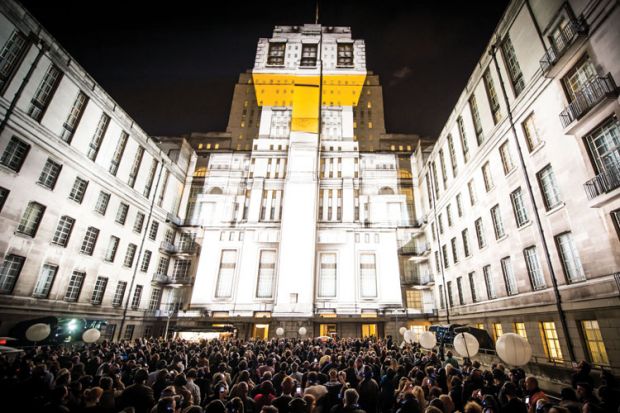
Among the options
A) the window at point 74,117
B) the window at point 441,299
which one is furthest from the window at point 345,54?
the window at point 441,299

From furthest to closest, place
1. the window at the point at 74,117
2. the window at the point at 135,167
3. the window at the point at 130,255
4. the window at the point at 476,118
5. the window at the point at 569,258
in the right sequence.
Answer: the window at the point at 135,167, the window at the point at 130,255, the window at the point at 74,117, the window at the point at 476,118, the window at the point at 569,258

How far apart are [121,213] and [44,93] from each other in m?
11.8

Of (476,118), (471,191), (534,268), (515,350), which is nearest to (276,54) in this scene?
(476,118)

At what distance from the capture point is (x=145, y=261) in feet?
107

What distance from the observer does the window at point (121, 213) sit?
28.6 metres

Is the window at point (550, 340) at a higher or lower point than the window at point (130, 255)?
lower

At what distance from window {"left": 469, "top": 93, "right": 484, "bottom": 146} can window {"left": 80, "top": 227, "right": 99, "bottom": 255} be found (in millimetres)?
33647

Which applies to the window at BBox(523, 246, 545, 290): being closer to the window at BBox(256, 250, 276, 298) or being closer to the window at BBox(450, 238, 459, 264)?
the window at BBox(450, 238, 459, 264)

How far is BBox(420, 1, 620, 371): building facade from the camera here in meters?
12.4

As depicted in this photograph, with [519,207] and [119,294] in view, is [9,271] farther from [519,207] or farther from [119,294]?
[519,207]

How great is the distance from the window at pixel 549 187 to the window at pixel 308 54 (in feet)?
145

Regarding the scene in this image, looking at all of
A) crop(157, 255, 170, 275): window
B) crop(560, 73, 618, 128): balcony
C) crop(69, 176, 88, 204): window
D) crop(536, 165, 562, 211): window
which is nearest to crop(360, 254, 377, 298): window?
crop(536, 165, 562, 211): window

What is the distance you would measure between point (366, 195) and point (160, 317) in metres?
30.2

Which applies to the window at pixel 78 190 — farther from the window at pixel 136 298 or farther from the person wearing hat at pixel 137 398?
the person wearing hat at pixel 137 398
